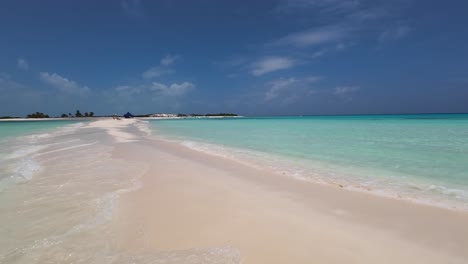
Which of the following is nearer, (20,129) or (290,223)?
(290,223)

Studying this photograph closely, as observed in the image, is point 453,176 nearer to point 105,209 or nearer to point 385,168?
point 385,168

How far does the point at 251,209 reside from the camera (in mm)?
3342

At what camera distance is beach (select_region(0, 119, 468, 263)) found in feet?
7.28

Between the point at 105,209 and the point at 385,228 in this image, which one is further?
the point at 105,209

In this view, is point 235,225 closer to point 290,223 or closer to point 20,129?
point 290,223

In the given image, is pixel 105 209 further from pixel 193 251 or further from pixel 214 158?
pixel 214 158

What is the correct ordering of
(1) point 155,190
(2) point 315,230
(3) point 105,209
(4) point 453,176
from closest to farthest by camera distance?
(2) point 315,230, (3) point 105,209, (1) point 155,190, (4) point 453,176

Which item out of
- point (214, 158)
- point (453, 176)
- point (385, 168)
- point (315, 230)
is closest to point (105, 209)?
point (315, 230)

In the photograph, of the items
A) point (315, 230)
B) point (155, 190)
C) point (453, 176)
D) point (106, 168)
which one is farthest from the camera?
point (106, 168)

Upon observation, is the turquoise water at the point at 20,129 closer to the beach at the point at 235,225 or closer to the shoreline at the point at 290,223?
the beach at the point at 235,225

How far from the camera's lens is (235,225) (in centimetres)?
284

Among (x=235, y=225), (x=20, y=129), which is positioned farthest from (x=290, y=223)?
(x=20, y=129)

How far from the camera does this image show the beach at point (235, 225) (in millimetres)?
2219

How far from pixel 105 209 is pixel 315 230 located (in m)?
2.76
